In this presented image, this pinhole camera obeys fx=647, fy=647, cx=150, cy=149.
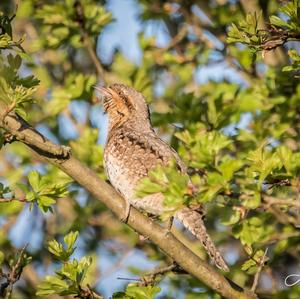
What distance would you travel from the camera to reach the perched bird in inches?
174

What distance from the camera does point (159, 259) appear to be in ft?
18.9

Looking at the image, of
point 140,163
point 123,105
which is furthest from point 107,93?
point 140,163

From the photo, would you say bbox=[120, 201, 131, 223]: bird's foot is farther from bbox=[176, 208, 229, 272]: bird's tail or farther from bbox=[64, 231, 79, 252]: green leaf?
bbox=[176, 208, 229, 272]: bird's tail

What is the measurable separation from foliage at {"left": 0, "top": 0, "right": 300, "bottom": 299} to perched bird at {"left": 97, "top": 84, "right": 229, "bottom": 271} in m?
0.17

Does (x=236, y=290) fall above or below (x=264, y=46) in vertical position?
below

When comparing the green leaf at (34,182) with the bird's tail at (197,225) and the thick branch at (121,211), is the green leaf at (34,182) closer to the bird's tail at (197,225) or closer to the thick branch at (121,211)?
the thick branch at (121,211)

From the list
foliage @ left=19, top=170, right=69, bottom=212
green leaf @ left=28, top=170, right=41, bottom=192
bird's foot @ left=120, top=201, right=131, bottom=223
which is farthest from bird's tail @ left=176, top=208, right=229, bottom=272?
green leaf @ left=28, top=170, right=41, bottom=192

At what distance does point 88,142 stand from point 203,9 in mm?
2064

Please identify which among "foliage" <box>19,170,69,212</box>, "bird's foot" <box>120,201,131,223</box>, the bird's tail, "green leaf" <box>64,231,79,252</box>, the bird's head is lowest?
the bird's tail

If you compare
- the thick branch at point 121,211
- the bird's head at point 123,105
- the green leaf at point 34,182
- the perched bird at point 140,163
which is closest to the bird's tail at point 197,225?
the perched bird at point 140,163

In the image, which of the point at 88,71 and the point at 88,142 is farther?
the point at 88,71

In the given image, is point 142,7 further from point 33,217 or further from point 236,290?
point 236,290

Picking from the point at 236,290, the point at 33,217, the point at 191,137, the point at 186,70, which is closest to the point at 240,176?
the point at 191,137

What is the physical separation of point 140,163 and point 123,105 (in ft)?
3.43
